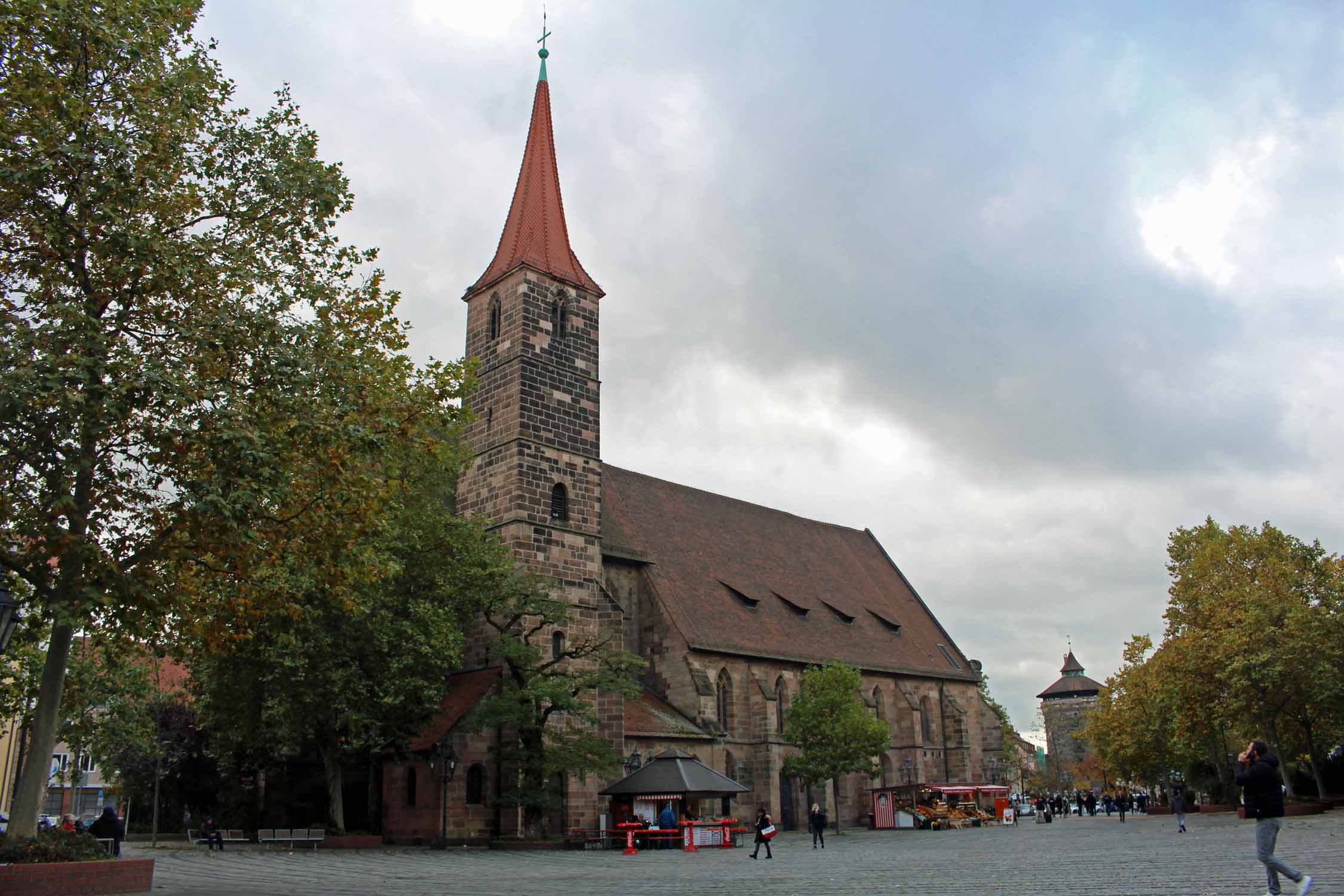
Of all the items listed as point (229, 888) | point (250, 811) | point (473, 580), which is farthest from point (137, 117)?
point (250, 811)

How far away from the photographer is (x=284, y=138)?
17.8 m

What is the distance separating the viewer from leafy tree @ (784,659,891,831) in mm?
39000

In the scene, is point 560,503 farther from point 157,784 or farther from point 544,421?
point 157,784

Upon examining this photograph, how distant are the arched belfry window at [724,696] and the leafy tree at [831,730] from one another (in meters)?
2.40

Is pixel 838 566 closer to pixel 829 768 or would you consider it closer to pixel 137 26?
pixel 829 768

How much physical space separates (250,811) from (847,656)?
2570cm

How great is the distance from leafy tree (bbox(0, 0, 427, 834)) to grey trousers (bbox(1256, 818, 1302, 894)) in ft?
40.9

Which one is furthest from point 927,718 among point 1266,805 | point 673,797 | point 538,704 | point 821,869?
point 1266,805

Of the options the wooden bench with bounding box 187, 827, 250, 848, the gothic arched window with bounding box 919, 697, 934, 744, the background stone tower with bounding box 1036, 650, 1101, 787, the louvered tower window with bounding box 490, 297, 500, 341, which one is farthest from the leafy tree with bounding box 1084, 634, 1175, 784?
the background stone tower with bounding box 1036, 650, 1101, 787

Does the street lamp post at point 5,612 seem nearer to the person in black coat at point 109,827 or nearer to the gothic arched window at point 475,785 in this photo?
the person in black coat at point 109,827

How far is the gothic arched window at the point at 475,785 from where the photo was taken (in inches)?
1244

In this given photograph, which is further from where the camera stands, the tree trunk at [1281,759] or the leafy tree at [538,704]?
the tree trunk at [1281,759]

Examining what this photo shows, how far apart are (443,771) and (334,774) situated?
3.37 metres

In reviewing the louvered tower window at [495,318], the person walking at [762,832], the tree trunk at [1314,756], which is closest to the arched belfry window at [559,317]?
the louvered tower window at [495,318]
